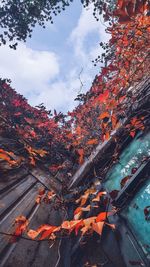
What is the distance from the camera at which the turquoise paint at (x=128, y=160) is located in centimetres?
381

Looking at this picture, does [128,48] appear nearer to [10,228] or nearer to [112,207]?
[112,207]

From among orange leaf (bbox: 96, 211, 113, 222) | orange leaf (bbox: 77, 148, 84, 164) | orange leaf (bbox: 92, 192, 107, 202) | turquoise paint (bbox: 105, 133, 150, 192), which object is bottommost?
orange leaf (bbox: 96, 211, 113, 222)

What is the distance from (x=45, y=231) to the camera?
3146 mm

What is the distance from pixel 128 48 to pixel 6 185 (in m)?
8.21

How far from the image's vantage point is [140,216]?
117 inches

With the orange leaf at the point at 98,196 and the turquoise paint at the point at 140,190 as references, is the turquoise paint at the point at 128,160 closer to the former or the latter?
the turquoise paint at the point at 140,190

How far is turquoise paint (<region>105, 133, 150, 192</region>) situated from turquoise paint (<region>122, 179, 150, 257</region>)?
1.90 ft

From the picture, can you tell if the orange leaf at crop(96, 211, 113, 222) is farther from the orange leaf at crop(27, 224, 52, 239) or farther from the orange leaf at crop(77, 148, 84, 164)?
the orange leaf at crop(77, 148, 84, 164)

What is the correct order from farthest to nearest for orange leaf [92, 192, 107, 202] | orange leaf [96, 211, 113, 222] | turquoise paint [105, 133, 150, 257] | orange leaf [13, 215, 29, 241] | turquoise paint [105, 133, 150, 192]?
turquoise paint [105, 133, 150, 192], orange leaf [92, 192, 107, 202], orange leaf [96, 211, 113, 222], turquoise paint [105, 133, 150, 257], orange leaf [13, 215, 29, 241]

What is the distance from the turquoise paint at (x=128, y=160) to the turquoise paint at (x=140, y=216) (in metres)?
0.58

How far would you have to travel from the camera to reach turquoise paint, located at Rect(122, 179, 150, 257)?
107 inches

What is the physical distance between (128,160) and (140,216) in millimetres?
1239

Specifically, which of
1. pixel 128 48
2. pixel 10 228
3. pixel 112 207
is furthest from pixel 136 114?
pixel 128 48

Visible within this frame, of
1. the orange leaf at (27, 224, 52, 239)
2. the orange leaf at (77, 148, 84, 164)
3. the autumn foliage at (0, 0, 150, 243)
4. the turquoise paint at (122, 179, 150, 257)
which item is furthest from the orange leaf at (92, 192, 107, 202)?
the orange leaf at (77, 148, 84, 164)
